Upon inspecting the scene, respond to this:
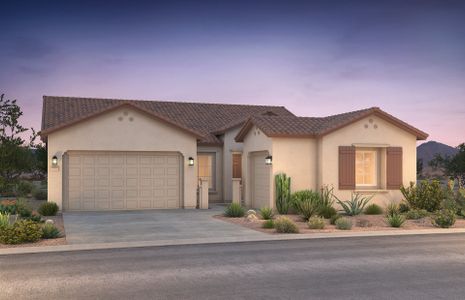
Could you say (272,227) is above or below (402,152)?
below

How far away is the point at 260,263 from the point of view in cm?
1034

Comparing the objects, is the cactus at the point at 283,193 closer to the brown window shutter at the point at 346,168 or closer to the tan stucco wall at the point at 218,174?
the brown window shutter at the point at 346,168

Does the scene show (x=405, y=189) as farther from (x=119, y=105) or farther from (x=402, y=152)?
(x=119, y=105)

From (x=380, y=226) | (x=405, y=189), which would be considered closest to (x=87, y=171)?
(x=380, y=226)

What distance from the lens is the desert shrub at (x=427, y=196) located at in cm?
2081

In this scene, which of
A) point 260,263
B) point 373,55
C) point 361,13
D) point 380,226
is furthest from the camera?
point 373,55

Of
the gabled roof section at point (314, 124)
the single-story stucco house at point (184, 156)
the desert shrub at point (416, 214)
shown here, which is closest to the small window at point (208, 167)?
the single-story stucco house at point (184, 156)

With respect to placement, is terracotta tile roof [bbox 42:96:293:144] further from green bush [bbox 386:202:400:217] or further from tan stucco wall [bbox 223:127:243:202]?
green bush [bbox 386:202:400:217]

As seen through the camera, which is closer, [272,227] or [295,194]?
[272,227]

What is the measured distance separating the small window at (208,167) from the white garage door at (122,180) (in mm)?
3650

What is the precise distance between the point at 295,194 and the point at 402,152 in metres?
5.36

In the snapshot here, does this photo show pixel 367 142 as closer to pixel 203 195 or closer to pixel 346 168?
pixel 346 168

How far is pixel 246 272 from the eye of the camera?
942 cm

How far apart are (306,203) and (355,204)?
120 inches
